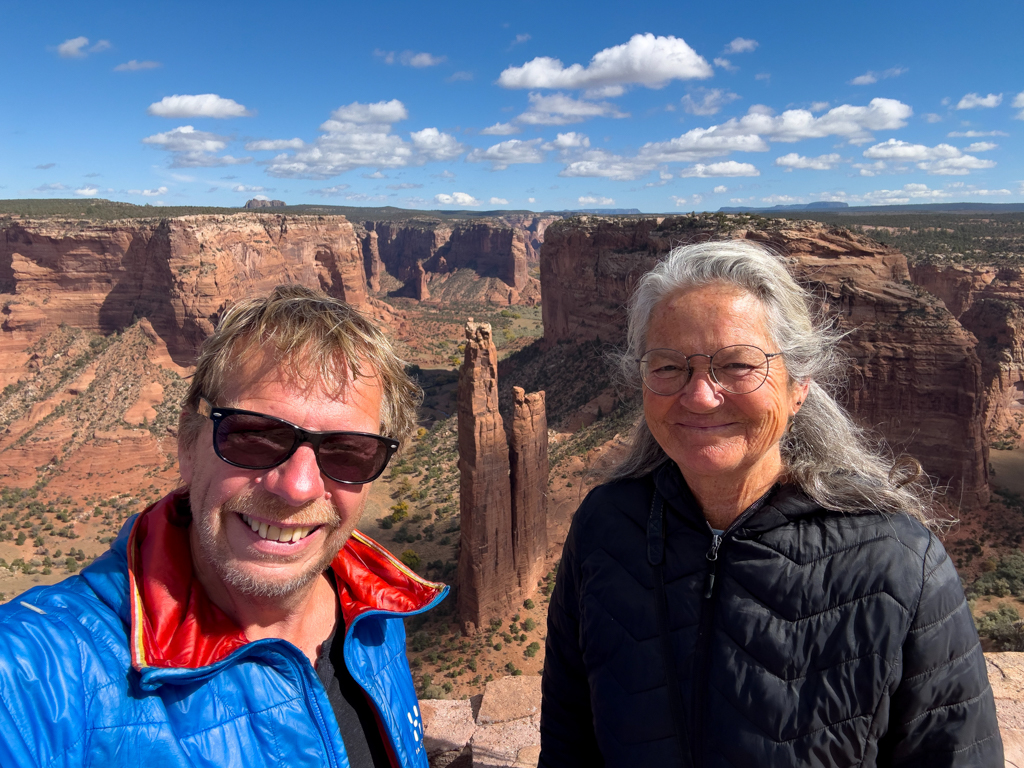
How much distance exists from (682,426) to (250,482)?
2097mm

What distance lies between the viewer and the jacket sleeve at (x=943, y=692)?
2.39 meters

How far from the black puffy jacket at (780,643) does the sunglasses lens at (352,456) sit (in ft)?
4.26

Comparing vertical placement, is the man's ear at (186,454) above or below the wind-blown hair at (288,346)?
below

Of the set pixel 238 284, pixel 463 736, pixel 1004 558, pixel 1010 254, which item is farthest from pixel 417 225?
pixel 463 736

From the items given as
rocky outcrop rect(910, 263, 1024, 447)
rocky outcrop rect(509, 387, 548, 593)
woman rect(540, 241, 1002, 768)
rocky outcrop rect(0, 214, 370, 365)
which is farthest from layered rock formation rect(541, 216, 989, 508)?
rocky outcrop rect(0, 214, 370, 365)

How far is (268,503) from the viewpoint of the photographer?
2629mm

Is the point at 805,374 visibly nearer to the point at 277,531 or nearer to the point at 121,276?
the point at 277,531

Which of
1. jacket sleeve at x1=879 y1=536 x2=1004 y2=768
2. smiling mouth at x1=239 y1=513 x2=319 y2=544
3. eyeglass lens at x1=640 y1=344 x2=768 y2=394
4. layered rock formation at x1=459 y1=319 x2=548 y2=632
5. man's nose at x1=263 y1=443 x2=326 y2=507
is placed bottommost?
layered rock formation at x1=459 y1=319 x2=548 y2=632

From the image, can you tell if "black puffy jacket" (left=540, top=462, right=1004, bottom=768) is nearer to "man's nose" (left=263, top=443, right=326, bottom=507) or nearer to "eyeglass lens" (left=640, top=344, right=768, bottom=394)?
"eyeglass lens" (left=640, top=344, right=768, bottom=394)

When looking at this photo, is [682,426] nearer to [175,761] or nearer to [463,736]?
[175,761]

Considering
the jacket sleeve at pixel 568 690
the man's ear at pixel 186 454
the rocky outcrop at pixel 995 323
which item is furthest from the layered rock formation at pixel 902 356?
the man's ear at pixel 186 454

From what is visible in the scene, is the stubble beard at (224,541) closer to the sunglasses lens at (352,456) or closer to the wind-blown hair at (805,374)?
the sunglasses lens at (352,456)

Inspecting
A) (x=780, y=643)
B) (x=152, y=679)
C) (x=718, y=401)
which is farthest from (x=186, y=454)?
(x=780, y=643)

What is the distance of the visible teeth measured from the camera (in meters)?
2.66
